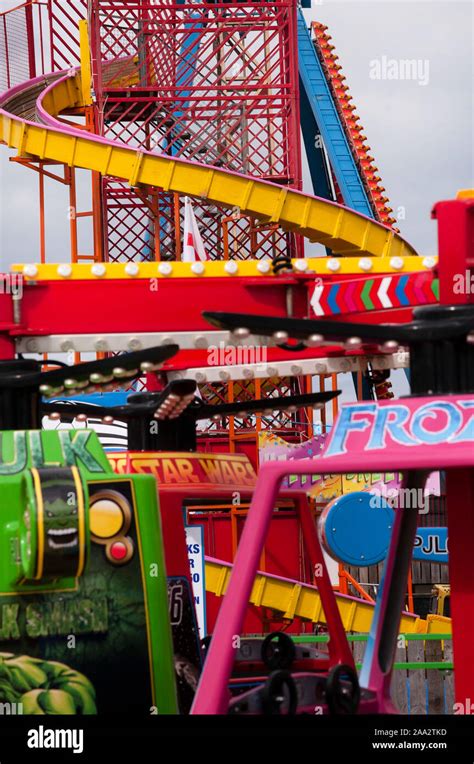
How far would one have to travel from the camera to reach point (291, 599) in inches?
629

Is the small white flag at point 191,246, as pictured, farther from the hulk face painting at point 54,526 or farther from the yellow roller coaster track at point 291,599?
the hulk face painting at point 54,526

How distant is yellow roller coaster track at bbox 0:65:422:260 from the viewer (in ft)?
54.9

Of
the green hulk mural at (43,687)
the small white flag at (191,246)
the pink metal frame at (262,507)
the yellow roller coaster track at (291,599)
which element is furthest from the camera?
the yellow roller coaster track at (291,599)

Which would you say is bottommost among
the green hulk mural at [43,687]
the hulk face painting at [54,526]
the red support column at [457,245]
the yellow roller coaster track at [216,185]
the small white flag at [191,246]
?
the green hulk mural at [43,687]

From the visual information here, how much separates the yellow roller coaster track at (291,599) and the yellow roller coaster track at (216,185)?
416 cm

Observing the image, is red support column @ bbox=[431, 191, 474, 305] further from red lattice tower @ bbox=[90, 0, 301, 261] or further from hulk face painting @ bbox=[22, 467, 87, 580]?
red lattice tower @ bbox=[90, 0, 301, 261]

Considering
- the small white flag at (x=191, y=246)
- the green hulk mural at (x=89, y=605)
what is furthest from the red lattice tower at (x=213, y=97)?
the green hulk mural at (x=89, y=605)

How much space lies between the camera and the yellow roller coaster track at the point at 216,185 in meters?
16.7

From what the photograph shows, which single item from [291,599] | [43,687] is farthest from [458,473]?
[291,599]

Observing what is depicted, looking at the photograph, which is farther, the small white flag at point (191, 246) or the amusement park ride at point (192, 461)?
the small white flag at point (191, 246)

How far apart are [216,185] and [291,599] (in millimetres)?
5613

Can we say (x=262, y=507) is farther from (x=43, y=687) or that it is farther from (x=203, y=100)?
(x=203, y=100)

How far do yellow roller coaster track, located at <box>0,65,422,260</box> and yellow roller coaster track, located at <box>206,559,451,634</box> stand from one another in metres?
4.16

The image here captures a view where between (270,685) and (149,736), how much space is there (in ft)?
2.72
